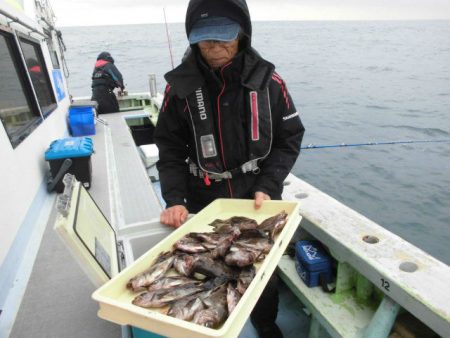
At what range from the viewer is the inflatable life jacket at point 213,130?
2.31 m

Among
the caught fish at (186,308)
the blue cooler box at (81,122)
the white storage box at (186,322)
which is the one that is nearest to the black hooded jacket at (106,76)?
the blue cooler box at (81,122)

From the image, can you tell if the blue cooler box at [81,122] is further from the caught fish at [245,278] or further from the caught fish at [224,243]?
the caught fish at [245,278]

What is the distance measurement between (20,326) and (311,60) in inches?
1406

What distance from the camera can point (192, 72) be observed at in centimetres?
228

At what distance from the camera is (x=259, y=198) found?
2268mm

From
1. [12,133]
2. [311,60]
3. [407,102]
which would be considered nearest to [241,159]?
[12,133]

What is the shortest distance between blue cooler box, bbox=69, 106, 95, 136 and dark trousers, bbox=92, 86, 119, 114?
2.07 metres

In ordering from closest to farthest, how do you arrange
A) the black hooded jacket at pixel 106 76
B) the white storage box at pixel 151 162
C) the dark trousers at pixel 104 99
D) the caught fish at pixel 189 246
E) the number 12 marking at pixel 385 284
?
the caught fish at pixel 189 246
the number 12 marking at pixel 385 284
the white storage box at pixel 151 162
the dark trousers at pixel 104 99
the black hooded jacket at pixel 106 76

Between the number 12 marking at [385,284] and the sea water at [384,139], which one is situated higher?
the number 12 marking at [385,284]

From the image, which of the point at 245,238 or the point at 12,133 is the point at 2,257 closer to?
the point at 12,133

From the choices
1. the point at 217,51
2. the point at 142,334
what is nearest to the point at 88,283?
the point at 142,334

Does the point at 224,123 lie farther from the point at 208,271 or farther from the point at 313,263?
the point at 313,263

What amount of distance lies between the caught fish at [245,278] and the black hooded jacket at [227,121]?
82 centimetres

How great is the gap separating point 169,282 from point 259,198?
2.88ft
